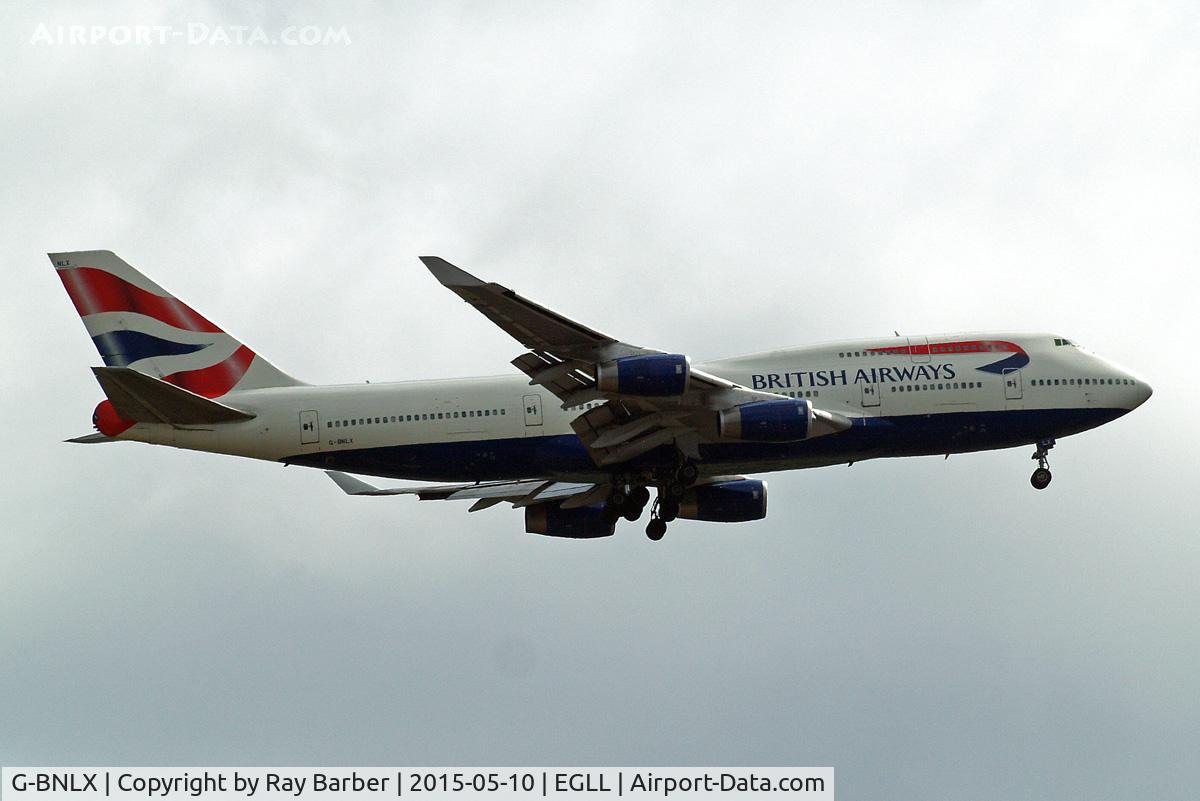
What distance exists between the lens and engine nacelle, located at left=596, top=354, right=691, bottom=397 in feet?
145

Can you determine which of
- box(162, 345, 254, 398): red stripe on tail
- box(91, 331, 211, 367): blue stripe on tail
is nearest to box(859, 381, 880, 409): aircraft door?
box(162, 345, 254, 398): red stripe on tail

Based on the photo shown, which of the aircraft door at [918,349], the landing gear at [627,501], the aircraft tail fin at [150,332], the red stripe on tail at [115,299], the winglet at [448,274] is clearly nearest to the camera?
the winglet at [448,274]

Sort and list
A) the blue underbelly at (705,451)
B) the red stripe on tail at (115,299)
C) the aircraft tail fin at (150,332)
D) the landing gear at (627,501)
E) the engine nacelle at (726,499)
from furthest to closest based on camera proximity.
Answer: the engine nacelle at (726,499) → the red stripe on tail at (115,299) → the aircraft tail fin at (150,332) → the landing gear at (627,501) → the blue underbelly at (705,451)

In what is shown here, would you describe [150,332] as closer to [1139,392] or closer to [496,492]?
[496,492]

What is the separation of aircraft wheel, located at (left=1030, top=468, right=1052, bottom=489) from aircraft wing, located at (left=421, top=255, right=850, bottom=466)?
23.8ft

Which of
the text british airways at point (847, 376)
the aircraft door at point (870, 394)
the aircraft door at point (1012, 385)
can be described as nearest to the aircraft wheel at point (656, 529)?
the text british airways at point (847, 376)

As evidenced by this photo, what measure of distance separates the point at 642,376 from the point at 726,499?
36.4 ft

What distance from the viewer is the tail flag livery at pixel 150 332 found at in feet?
169

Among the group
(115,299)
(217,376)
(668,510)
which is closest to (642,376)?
(668,510)

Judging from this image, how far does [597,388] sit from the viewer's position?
146ft

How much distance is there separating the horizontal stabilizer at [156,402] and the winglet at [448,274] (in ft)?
32.7

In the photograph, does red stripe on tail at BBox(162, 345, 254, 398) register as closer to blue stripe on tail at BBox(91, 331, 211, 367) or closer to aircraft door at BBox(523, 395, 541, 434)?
blue stripe on tail at BBox(91, 331, 211, 367)

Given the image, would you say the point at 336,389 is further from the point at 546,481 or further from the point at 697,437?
the point at 697,437

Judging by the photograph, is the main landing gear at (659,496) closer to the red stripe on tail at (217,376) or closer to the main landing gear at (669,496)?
the main landing gear at (669,496)
